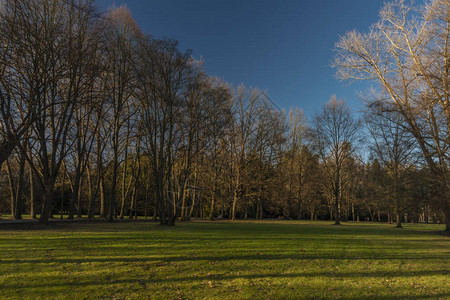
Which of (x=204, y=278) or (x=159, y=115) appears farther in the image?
(x=159, y=115)

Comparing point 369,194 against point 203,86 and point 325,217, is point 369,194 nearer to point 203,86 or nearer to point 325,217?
point 325,217

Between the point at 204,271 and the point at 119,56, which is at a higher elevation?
the point at 119,56

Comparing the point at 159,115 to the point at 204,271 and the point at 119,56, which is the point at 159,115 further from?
the point at 204,271

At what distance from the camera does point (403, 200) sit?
27016mm

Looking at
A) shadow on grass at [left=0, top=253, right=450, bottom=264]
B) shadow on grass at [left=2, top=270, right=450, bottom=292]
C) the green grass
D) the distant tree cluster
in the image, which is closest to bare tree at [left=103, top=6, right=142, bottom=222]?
the distant tree cluster

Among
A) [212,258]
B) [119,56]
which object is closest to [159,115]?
[119,56]

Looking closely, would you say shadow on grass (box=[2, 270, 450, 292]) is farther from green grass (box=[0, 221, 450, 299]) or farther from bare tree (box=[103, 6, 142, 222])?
bare tree (box=[103, 6, 142, 222])

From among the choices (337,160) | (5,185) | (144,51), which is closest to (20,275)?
(144,51)

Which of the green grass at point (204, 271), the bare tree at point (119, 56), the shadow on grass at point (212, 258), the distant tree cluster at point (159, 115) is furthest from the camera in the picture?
the bare tree at point (119, 56)

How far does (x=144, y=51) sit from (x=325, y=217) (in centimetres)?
5264

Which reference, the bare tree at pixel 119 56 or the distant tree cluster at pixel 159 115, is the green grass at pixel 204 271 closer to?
the distant tree cluster at pixel 159 115

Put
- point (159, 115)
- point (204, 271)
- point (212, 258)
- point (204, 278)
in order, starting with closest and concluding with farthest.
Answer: point (204, 278), point (204, 271), point (212, 258), point (159, 115)

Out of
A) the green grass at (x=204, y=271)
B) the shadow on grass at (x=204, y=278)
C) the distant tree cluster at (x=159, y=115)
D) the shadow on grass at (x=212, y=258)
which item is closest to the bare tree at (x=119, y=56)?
the distant tree cluster at (x=159, y=115)

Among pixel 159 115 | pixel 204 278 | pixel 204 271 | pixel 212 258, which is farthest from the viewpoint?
pixel 159 115
